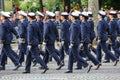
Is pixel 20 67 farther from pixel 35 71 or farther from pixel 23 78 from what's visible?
pixel 23 78

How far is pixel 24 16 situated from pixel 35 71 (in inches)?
79.5

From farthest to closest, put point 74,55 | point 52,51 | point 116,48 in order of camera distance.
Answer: point 116,48 < point 52,51 < point 74,55

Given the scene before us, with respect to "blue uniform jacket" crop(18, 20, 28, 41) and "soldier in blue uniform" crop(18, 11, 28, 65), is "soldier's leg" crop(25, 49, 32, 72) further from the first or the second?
"blue uniform jacket" crop(18, 20, 28, 41)

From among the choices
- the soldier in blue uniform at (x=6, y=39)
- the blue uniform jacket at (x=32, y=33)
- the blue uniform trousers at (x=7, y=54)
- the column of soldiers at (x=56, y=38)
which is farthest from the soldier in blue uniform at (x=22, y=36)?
the blue uniform jacket at (x=32, y=33)

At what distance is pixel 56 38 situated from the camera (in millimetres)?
21766

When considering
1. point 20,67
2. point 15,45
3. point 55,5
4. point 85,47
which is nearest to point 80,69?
point 85,47

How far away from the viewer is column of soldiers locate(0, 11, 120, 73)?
20469 mm

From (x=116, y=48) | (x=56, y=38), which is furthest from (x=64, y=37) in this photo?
(x=116, y=48)

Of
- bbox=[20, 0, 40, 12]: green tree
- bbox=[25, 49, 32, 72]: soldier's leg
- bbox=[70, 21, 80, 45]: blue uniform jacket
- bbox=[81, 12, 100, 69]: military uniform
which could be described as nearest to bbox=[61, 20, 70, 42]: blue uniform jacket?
bbox=[81, 12, 100, 69]: military uniform

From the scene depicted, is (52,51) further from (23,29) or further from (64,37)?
(23,29)

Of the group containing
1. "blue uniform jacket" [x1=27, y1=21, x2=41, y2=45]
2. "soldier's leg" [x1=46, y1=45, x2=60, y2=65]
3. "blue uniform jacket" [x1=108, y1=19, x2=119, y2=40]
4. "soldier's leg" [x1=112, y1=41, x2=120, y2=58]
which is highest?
"blue uniform jacket" [x1=27, y1=21, x2=41, y2=45]

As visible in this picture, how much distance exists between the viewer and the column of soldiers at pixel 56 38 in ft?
67.2

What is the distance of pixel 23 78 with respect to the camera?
19.2m

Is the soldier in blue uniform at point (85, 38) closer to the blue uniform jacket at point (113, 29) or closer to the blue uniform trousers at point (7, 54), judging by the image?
the blue uniform jacket at point (113, 29)
